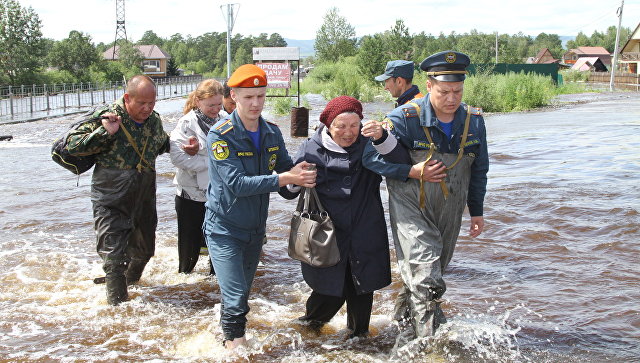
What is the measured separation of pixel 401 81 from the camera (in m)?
6.72

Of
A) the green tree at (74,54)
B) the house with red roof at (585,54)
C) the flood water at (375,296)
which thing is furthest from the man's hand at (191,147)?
the house with red roof at (585,54)

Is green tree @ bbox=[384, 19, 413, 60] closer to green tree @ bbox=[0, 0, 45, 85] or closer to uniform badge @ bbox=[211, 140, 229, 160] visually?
green tree @ bbox=[0, 0, 45, 85]

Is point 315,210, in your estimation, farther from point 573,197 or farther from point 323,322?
point 573,197

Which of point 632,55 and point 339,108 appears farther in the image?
point 632,55

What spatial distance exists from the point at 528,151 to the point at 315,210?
12.6 meters

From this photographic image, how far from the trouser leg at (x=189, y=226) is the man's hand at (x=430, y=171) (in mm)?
2612

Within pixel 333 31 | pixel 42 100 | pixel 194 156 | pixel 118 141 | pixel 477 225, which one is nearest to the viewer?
pixel 477 225

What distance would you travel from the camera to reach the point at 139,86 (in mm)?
5449

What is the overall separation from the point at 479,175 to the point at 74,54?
70.8 metres

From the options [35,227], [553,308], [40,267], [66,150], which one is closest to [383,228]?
[553,308]

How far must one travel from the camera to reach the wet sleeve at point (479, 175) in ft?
15.4

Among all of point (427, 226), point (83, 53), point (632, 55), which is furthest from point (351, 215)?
point (632, 55)

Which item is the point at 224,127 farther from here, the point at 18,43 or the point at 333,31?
the point at 333,31

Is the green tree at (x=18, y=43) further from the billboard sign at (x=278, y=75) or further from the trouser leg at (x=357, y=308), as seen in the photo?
the trouser leg at (x=357, y=308)
